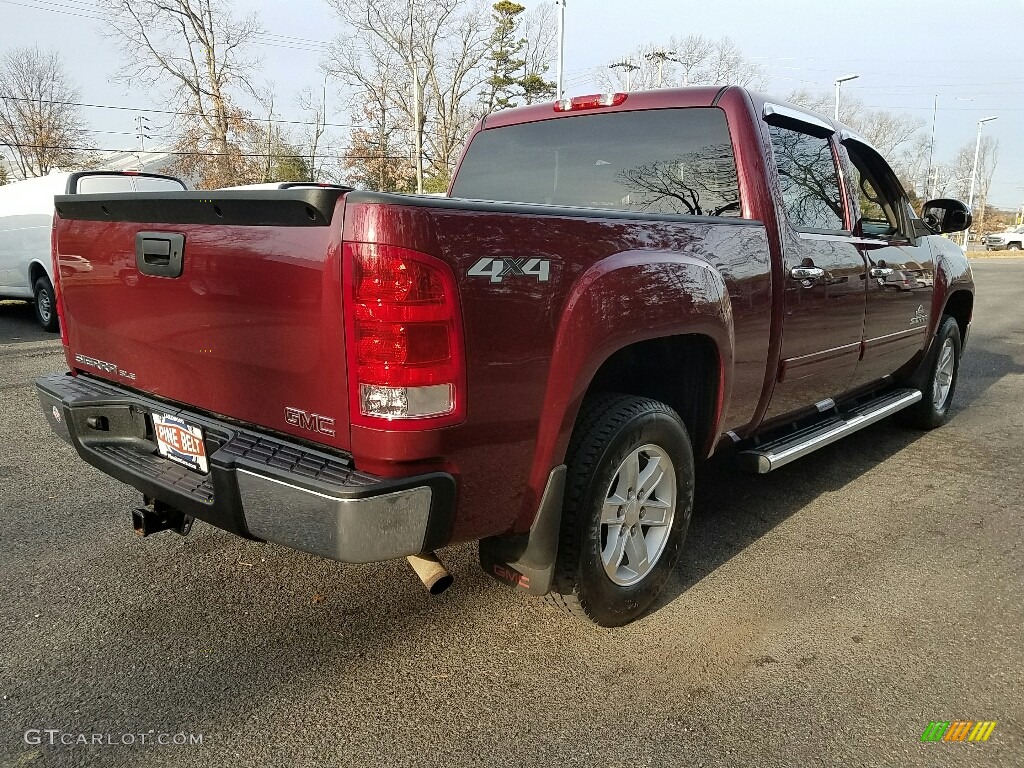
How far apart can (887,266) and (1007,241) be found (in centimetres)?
5594

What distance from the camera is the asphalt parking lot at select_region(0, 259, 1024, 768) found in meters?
2.22

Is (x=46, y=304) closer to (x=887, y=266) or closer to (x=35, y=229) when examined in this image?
(x=35, y=229)

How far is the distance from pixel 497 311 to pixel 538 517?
684 mm

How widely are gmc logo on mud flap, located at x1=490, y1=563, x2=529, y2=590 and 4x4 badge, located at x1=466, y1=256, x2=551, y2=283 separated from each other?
3.12 feet

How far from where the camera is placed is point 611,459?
257cm

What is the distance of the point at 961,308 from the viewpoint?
5.81 metres

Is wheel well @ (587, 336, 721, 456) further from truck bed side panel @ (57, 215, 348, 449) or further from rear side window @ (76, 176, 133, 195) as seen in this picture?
rear side window @ (76, 176, 133, 195)

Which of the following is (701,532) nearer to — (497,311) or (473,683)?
(473,683)

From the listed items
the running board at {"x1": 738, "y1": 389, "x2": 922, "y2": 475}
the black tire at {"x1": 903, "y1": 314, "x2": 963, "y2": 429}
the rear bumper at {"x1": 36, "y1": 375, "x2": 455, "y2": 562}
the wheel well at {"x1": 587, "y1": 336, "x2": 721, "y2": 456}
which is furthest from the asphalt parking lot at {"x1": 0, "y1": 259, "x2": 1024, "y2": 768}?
the black tire at {"x1": 903, "y1": 314, "x2": 963, "y2": 429}

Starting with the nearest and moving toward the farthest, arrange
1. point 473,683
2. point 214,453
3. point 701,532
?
point 214,453
point 473,683
point 701,532

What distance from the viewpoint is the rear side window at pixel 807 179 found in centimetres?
358

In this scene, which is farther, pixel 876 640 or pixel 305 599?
pixel 305 599

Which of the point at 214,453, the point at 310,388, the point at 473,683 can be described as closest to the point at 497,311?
the point at 310,388

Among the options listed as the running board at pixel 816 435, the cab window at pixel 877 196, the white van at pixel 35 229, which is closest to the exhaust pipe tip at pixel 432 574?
the running board at pixel 816 435
